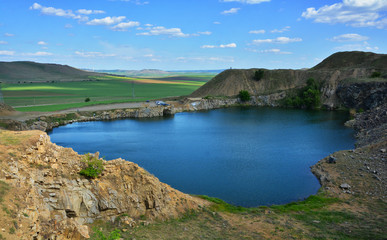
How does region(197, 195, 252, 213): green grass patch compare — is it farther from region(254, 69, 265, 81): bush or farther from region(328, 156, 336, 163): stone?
region(254, 69, 265, 81): bush

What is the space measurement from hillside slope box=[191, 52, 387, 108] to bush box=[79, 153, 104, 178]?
10488 cm

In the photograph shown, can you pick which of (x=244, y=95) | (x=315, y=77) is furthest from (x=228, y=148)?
(x=315, y=77)

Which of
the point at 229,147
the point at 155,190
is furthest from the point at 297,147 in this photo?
the point at 155,190

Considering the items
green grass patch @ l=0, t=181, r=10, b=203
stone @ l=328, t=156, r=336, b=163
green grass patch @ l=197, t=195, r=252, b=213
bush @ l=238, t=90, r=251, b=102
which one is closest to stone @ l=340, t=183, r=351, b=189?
stone @ l=328, t=156, r=336, b=163

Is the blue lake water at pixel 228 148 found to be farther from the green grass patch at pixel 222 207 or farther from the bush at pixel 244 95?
the bush at pixel 244 95

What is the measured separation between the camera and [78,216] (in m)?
22.3

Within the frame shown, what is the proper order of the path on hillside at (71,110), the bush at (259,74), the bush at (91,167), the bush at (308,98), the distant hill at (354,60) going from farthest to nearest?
1. the bush at (259,74)
2. the distant hill at (354,60)
3. the bush at (308,98)
4. the path on hillside at (71,110)
5. the bush at (91,167)

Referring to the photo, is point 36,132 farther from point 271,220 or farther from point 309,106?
point 309,106

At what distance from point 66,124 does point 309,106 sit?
86015mm

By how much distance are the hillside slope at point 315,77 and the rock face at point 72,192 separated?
10143 cm

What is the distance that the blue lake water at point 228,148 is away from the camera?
3916 cm

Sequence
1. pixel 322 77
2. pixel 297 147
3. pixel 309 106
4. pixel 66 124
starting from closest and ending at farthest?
pixel 297 147 < pixel 66 124 < pixel 309 106 < pixel 322 77

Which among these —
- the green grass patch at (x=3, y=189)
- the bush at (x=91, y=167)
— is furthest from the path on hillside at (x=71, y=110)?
the green grass patch at (x=3, y=189)

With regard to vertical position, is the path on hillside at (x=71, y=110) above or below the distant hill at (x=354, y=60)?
below
